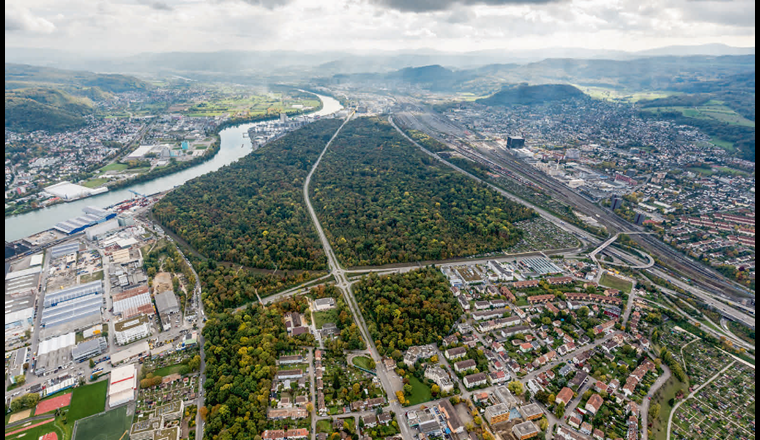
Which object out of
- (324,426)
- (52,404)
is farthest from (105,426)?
(324,426)

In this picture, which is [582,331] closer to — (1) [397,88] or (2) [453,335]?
(2) [453,335]

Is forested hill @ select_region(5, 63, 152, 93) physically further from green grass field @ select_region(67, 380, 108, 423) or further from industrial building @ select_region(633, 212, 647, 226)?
industrial building @ select_region(633, 212, 647, 226)

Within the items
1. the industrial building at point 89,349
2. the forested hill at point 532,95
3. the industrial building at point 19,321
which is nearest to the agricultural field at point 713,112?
the forested hill at point 532,95

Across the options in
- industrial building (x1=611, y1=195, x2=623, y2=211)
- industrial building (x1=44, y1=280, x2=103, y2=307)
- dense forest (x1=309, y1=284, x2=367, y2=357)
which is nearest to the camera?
dense forest (x1=309, y1=284, x2=367, y2=357)

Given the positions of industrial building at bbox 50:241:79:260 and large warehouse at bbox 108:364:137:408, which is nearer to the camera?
large warehouse at bbox 108:364:137:408

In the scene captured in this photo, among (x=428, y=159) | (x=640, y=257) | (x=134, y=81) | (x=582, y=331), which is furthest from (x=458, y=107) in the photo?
(x=134, y=81)

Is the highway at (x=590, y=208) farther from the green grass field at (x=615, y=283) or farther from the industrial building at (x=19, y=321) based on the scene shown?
the industrial building at (x=19, y=321)

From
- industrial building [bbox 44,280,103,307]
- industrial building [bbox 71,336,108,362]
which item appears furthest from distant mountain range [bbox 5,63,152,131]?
industrial building [bbox 71,336,108,362]

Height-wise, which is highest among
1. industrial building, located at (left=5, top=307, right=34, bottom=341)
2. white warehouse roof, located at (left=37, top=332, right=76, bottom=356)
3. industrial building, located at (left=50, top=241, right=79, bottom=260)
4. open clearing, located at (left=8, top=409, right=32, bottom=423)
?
industrial building, located at (left=50, top=241, right=79, bottom=260)
